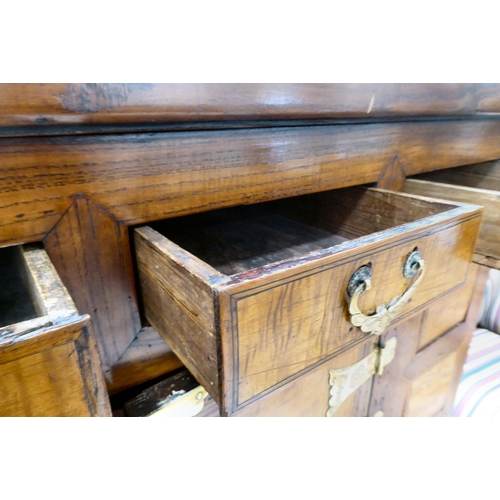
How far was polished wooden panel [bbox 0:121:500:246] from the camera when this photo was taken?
0.34 m

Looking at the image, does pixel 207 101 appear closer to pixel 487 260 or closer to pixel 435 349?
pixel 487 260

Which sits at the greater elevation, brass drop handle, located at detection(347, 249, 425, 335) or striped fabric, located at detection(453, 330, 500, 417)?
brass drop handle, located at detection(347, 249, 425, 335)

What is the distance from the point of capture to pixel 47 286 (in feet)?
0.93

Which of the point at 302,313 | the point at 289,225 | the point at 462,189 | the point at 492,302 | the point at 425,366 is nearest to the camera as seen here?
the point at 302,313

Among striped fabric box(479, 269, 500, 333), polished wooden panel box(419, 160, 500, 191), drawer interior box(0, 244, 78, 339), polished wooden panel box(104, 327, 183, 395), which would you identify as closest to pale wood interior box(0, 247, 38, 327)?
drawer interior box(0, 244, 78, 339)

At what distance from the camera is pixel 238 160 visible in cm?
45

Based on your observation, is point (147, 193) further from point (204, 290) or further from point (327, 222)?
point (327, 222)

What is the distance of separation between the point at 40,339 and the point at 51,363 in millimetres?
21

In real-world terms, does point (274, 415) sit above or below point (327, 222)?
below

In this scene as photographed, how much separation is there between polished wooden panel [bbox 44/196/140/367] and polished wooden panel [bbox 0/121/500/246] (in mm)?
12

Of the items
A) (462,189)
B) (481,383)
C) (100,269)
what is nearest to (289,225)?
(462,189)

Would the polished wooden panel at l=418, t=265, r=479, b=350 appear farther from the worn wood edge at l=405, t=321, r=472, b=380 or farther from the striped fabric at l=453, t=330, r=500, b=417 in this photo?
the striped fabric at l=453, t=330, r=500, b=417

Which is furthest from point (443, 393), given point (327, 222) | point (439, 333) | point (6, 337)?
point (6, 337)

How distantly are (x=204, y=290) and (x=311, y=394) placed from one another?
0.45 meters
